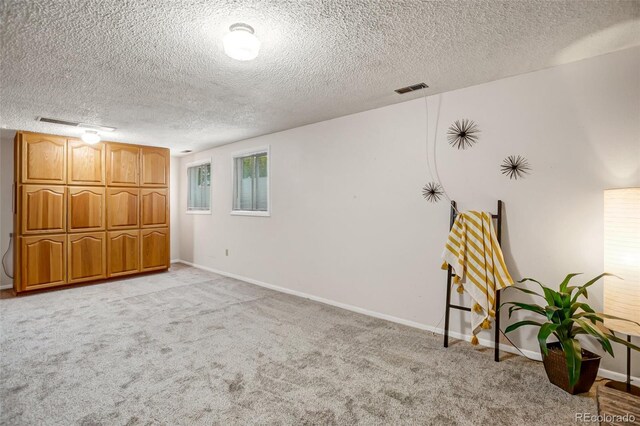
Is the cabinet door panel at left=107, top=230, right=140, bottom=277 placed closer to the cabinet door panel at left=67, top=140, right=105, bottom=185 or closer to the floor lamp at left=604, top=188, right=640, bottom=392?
the cabinet door panel at left=67, top=140, right=105, bottom=185

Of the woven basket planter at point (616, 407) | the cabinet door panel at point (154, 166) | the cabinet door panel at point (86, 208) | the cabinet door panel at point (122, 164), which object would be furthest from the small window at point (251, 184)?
the woven basket planter at point (616, 407)

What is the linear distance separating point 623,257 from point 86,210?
6.35 meters

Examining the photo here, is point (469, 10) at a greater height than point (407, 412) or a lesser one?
greater

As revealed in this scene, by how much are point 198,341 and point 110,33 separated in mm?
2516

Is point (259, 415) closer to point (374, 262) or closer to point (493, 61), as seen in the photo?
point (374, 262)

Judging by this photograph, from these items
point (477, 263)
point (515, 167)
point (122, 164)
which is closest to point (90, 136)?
point (122, 164)

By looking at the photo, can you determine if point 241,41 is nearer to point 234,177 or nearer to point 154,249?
point 234,177

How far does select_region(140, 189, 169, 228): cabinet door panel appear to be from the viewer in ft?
18.4

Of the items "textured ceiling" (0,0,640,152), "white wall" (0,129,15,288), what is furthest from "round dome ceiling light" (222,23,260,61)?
"white wall" (0,129,15,288)

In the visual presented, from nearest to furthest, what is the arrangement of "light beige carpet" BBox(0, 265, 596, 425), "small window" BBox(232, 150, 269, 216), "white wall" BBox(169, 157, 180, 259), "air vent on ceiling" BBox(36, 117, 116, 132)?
1. "light beige carpet" BBox(0, 265, 596, 425)
2. "air vent on ceiling" BBox(36, 117, 116, 132)
3. "small window" BBox(232, 150, 269, 216)
4. "white wall" BBox(169, 157, 180, 259)

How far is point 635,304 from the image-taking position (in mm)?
1938

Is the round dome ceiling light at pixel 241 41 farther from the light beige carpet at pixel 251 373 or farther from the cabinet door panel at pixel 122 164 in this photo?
the cabinet door panel at pixel 122 164

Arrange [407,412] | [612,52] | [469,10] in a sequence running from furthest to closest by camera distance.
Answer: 1. [612,52]
2. [407,412]
3. [469,10]

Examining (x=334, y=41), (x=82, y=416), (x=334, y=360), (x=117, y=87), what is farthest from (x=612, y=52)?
(x=82, y=416)
